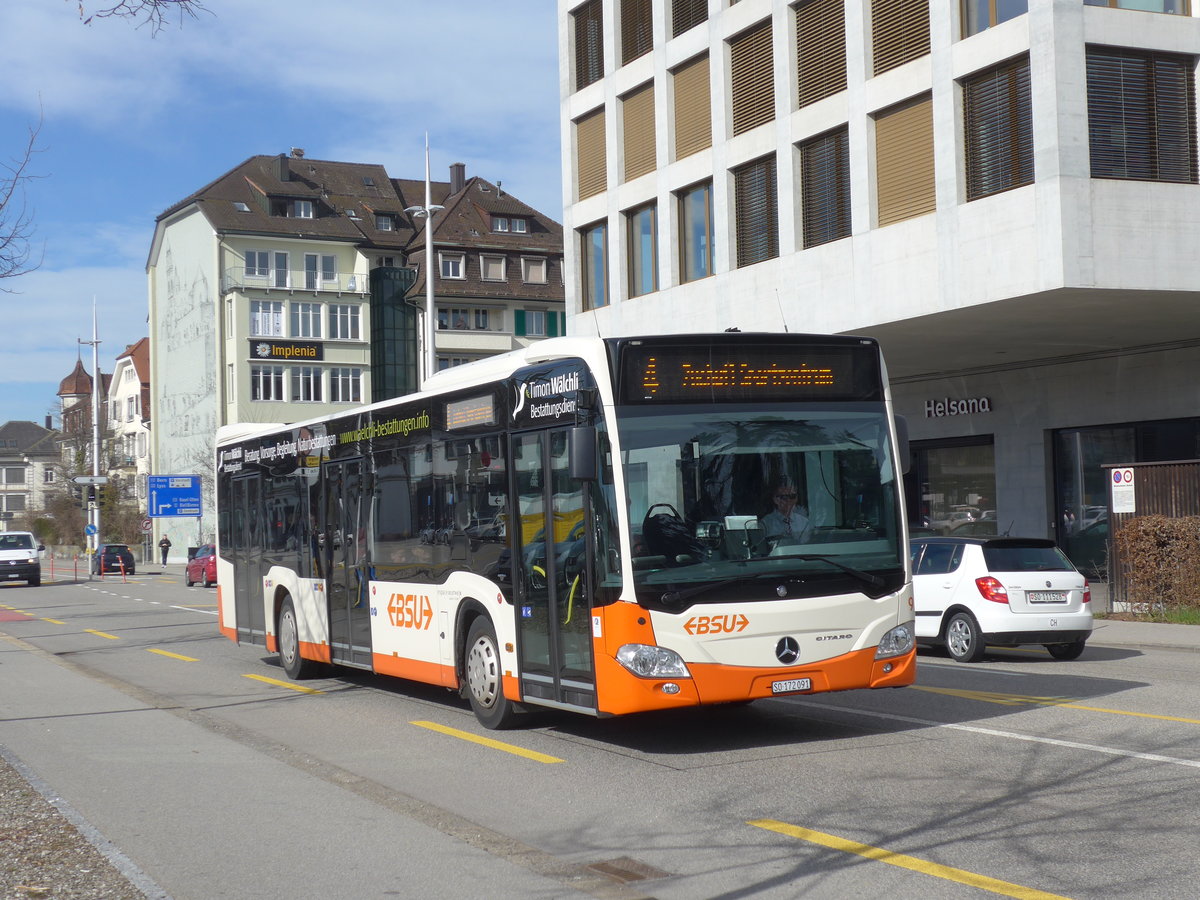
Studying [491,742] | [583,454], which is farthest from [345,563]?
[583,454]

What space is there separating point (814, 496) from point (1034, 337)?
18.0 m

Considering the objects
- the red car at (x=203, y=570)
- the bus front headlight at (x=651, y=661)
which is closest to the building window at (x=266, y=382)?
the red car at (x=203, y=570)

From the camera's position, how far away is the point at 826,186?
1060 inches

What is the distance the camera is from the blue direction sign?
6612cm

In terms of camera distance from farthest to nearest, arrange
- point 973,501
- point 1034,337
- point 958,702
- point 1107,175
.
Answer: point 973,501, point 1034,337, point 1107,175, point 958,702

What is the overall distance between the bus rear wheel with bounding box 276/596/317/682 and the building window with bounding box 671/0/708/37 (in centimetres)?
1839

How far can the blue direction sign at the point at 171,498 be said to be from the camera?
66125 mm

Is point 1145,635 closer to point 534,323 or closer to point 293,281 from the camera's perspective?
point 534,323

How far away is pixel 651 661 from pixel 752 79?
21.7 m

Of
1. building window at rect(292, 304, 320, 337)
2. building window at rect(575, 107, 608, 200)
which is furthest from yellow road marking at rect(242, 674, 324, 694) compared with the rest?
building window at rect(292, 304, 320, 337)

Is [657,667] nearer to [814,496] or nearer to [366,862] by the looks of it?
[814,496]

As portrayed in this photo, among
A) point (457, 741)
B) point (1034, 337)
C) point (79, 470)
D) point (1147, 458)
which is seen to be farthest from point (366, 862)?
point (79, 470)

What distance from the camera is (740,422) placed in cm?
981

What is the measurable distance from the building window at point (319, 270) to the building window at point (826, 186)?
60.1 metres
